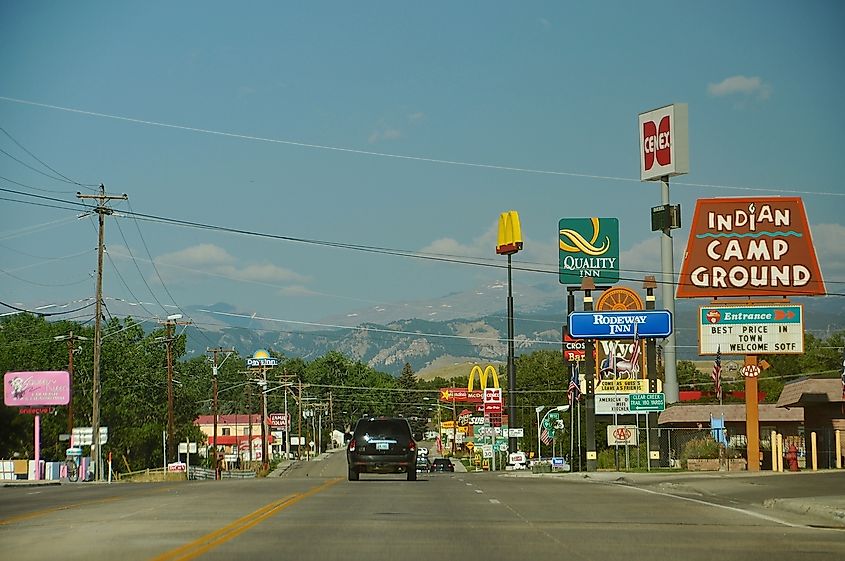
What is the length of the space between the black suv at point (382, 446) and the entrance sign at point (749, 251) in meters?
16.1

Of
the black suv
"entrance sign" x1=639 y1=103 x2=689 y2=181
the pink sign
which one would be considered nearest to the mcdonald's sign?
"entrance sign" x1=639 y1=103 x2=689 y2=181

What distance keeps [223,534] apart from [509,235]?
75809mm

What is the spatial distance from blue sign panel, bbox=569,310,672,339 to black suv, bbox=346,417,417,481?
52.7 feet

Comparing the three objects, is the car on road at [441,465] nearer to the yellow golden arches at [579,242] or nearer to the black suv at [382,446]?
the yellow golden arches at [579,242]

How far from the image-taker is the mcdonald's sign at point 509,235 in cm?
9175

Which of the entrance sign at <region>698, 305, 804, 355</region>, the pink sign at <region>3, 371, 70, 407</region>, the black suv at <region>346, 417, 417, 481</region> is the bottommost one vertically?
the black suv at <region>346, 417, 417, 481</region>

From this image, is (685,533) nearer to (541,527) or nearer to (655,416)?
(541,527)

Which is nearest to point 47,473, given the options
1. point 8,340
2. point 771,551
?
point 771,551

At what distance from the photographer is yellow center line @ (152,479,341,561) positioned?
1468cm

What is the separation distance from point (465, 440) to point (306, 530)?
440ft

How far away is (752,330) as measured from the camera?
4750 cm

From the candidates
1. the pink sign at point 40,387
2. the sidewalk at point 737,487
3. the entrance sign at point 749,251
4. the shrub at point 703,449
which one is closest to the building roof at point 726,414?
the shrub at point 703,449

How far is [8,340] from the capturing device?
140000 mm

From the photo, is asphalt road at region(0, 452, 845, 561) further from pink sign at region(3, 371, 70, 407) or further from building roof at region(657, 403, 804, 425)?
pink sign at region(3, 371, 70, 407)
